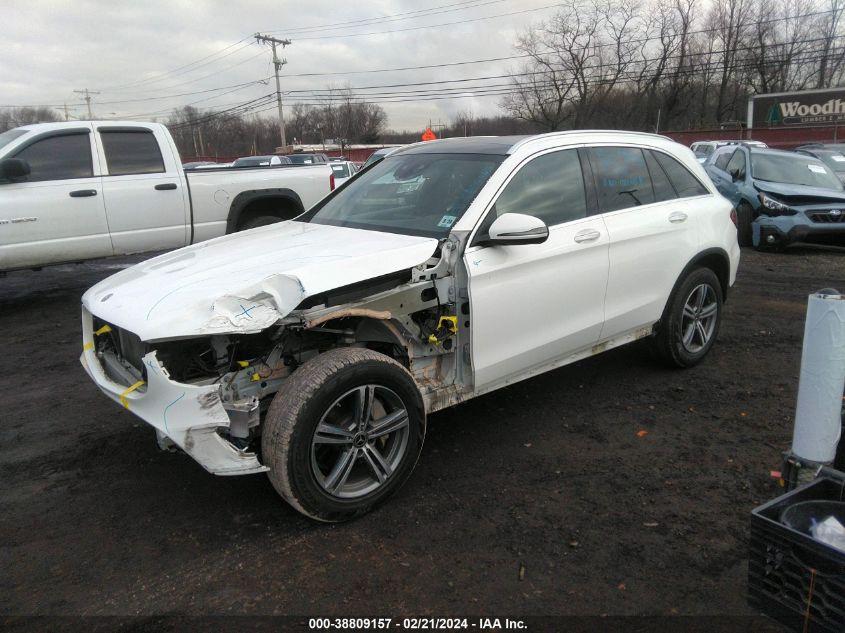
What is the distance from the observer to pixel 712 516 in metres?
3.13

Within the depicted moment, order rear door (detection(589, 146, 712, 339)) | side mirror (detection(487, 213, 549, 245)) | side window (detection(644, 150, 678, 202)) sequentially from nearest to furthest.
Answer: side mirror (detection(487, 213, 549, 245)) → rear door (detection(589, 146, 712, 339)) → side window (detection(644, 150, 678, 202))

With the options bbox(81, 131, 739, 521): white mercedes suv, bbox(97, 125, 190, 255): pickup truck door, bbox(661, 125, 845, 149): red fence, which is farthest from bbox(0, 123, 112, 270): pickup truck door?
bbox(661, 125, 845, 149): red fence

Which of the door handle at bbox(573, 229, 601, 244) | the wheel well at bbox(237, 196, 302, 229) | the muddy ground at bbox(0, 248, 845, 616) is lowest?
the muddy ground at bbox(0, 248, 845, 616)

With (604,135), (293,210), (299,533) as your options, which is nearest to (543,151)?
(604,135)

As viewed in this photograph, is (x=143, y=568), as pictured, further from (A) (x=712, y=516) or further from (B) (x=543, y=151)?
(B) (x=543, y=151)

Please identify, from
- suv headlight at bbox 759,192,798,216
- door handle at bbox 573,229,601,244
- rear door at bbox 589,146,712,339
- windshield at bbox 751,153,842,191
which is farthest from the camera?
windshield at bbox 751,153,842,191

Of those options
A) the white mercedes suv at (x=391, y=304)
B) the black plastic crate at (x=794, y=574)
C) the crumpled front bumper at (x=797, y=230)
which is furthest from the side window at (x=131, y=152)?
the crumpled front bumper at (x=797, y=230)

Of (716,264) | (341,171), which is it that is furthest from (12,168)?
(341,171)

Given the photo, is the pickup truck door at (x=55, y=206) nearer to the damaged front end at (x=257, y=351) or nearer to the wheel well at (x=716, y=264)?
the damaged front end at (x=257, y=351)

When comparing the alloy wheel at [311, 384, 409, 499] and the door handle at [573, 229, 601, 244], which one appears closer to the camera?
the alloy wheel at [311, 384, 409, 499]

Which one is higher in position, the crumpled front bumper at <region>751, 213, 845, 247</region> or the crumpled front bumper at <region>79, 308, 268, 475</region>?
the crumpled front bumper at <region>79, 308, 268, 475</region>

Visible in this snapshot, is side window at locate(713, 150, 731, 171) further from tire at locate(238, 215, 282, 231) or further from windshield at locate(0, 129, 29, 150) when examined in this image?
windshield at locate(0, 129, 29, 150)

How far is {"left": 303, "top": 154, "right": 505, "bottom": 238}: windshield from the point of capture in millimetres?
3701

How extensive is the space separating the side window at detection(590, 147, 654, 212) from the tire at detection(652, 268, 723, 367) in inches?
30.2
